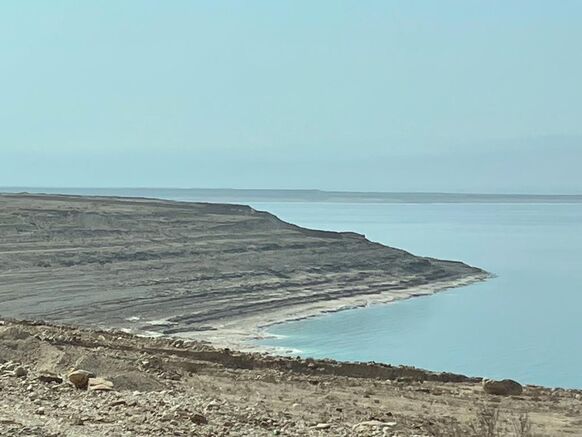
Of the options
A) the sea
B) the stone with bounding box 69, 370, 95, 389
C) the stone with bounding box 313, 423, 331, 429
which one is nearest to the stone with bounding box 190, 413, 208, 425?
the stone with bounding box 313, 423, 331, 429

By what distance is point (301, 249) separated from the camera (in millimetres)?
35031

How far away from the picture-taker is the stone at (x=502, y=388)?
34.7 ft

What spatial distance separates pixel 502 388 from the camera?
35.0 feet

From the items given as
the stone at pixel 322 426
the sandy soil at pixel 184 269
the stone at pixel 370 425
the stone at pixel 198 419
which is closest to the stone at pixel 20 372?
the stone at pixel 198 419

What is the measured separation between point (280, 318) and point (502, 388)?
14675 millimetres

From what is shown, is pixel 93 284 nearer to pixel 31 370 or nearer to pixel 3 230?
pixel 3 230

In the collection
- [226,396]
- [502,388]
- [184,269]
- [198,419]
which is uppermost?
[198,419]

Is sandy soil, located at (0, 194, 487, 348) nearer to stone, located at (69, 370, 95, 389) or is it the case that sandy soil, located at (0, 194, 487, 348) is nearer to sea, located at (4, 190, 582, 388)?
sea, located at (4, 190, 582, 388)

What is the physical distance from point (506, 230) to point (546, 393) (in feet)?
214

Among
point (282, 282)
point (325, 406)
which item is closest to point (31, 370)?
point (325, 406)

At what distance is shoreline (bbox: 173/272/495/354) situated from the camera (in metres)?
20.8

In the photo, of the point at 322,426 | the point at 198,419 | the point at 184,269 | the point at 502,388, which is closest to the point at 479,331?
the point at 184,269

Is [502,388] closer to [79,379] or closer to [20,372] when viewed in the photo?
[79,379]

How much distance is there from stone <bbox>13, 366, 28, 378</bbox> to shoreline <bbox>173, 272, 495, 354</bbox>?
10.1 m
